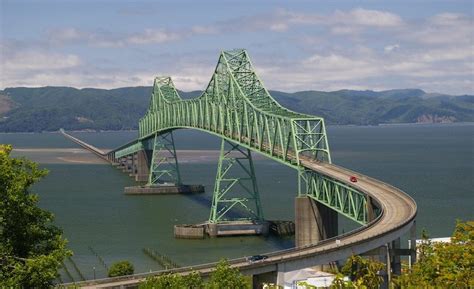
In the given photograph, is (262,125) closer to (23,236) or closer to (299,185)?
(299,185)

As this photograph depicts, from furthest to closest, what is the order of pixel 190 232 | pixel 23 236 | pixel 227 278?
1. pixel 190 232
2. pixel 227 278
3. pixel 23 236

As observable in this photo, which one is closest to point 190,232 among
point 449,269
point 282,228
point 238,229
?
point 238,229

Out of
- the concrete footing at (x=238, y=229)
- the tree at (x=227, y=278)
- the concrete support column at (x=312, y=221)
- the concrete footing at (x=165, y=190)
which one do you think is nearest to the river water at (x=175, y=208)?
the concrete footing at (x=238, y=229)

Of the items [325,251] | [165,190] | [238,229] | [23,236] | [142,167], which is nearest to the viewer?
[23,236]

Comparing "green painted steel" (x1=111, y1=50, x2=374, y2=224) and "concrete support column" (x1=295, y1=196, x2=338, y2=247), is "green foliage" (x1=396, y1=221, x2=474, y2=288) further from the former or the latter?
"concrete support column" (x1=295, y1=196, x2=338, y2=247)

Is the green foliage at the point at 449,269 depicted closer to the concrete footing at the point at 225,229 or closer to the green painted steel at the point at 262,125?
the green painted steel at the point at 262,125

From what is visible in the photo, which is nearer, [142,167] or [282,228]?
[282,228]

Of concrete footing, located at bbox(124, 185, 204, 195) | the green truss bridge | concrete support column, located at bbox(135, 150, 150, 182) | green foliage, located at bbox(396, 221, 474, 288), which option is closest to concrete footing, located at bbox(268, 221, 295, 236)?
the green truss bridge
